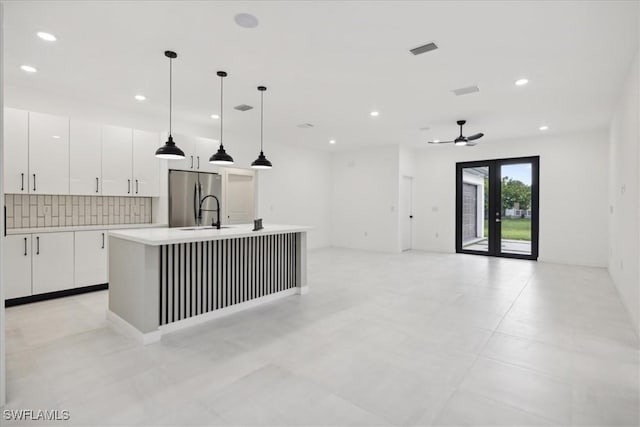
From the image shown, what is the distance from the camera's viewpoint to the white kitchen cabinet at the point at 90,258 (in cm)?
459

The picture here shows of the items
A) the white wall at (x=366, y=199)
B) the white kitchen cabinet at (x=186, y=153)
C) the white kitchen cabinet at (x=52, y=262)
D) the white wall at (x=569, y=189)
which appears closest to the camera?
the white kitchen cabinet at (x=52, y=262)

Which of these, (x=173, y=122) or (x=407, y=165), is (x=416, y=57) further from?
(x=407, y=165)

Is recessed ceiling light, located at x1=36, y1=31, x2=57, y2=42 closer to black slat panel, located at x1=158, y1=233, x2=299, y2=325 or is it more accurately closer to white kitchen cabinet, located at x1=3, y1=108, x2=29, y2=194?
white kitchen cabinet, located at x1=3, y1=108, x2=29, y2=194

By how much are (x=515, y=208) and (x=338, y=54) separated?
20.9 feet

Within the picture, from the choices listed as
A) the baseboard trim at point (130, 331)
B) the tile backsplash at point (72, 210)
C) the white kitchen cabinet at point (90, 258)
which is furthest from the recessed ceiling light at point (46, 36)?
the baseboard trim at point (130, 331)

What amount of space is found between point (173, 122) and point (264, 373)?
16.9 feet

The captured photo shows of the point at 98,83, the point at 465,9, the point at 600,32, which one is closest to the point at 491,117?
the point at 600,32

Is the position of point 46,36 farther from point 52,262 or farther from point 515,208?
point 515,208

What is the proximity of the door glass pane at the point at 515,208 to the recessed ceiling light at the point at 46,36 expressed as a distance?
8377 millimetres

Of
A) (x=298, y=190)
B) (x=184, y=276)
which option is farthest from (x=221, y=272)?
(x=298, y=190)

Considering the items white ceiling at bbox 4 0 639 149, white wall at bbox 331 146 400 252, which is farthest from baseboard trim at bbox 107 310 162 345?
white wall at bbox 331 146 400 252

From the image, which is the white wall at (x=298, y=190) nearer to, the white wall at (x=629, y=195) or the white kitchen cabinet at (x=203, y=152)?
the white kitchen cabinet at (x=203, y=152)

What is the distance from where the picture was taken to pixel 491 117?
5.85 m

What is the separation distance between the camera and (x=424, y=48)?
3314 millimetres
